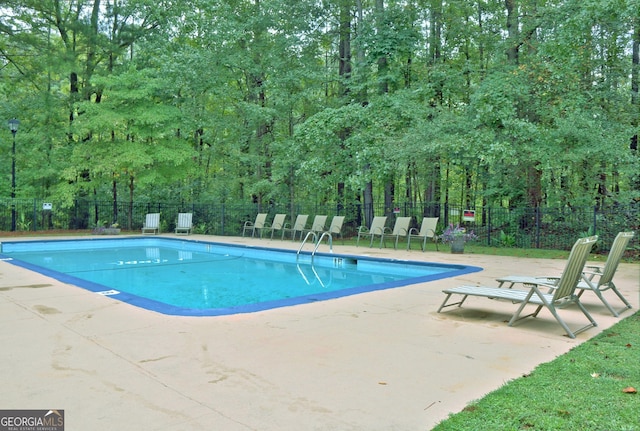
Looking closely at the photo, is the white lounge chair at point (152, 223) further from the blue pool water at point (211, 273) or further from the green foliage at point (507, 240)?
the green foliage at point (507, 240)

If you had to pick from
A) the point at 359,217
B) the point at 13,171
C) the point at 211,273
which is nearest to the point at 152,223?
the point at 13,171

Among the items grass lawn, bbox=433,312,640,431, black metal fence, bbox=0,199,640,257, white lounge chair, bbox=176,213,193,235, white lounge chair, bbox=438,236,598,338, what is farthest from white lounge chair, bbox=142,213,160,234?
grass lawn, bbox=433,312,640,431

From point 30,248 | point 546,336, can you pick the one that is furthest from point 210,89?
point 546,336

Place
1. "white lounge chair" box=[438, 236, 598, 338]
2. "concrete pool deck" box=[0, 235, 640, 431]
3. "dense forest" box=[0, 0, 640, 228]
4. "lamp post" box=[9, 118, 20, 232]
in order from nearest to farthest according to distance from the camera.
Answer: "concrete pool deck" box=[0, 235, 640, 431] → "white lounge chair" box=[438, 236, 598, 338] → "dense forest" box=[0, 0, 640, 228] → "lamp post" box=[9, 118, 20, 232]

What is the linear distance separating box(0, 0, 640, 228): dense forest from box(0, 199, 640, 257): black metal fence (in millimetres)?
791

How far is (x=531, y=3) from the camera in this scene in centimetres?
1401

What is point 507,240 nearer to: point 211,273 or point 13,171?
point 211,273

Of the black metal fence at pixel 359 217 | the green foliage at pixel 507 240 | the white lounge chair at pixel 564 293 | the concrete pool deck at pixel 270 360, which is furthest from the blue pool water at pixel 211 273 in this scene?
the green foliage at pixel 507 240

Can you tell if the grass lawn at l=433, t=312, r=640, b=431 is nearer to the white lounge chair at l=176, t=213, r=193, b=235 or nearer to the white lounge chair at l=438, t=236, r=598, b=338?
the white lounge chair at l=438, t=236, r=598, b=338

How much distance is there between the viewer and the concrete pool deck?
2412 millimetres

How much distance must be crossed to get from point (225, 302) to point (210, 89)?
1326cm

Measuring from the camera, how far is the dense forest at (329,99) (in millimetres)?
12031

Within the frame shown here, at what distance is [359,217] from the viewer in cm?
1794

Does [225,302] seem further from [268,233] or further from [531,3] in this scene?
[531,3]
